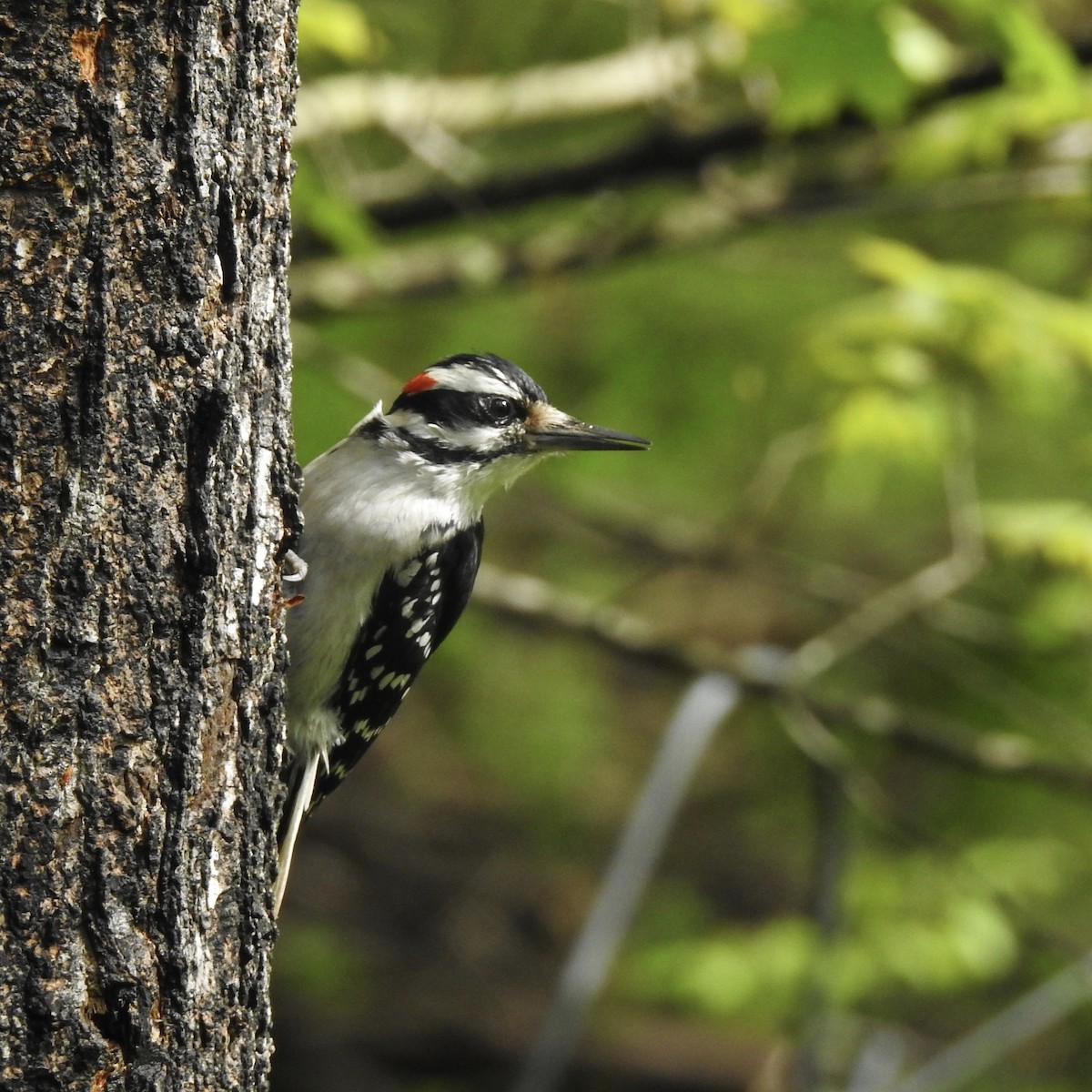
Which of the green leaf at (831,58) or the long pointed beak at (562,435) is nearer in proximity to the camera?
the long pointed beak at (562,435)

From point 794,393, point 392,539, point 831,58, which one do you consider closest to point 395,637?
point 392,539

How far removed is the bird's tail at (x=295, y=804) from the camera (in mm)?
2867

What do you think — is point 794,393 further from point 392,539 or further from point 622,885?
point 392,539

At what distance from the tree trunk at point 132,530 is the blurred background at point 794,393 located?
2.07 m

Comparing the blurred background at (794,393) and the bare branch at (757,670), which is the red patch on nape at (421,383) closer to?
the blurred background at (794,393)

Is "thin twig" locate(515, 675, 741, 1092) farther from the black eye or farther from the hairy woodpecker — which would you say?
the black eye

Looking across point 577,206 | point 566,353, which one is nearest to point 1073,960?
point 566,353

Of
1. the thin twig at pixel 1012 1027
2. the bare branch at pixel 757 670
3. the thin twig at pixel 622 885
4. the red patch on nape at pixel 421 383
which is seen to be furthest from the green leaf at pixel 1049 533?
the red patch on nape at pixel 421 383

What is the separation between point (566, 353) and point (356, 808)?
5222 mm

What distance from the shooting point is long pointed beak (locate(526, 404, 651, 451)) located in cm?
306

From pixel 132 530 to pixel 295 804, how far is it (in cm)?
141

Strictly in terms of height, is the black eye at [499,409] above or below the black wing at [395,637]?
above

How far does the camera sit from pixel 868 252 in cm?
425

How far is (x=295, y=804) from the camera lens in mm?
2971
